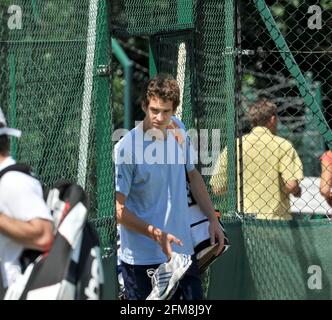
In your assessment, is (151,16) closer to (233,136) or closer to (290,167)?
(233,136)

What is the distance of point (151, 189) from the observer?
6.24 metres

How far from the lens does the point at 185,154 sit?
21.4 ft

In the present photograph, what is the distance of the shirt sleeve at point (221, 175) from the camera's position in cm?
764

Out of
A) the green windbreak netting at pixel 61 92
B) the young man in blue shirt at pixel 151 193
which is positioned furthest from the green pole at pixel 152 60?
the green windbreak netting at pixel 61 92

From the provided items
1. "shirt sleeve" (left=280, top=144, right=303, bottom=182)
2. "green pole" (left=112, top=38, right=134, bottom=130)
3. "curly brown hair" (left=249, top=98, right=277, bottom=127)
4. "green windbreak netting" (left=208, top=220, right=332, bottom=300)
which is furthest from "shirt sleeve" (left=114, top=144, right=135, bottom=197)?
"green pole" (left=112, top=38, right=134, bottom=130)

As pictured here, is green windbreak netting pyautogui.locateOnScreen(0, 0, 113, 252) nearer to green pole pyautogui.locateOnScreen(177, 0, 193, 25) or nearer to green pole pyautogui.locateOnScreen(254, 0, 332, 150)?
green pole pyautogui.locateOnScreen(177, 0, 193, 25)

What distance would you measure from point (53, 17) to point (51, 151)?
73cm

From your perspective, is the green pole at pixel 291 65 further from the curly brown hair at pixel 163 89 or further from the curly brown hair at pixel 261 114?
the curly brown hair at pixel 163 89

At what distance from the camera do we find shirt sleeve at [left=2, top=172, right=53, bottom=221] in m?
4.33

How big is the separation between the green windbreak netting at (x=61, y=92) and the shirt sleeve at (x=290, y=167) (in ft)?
7.11

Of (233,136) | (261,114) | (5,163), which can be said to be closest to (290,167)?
(261,114)

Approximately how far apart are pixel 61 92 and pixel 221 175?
2082 millimetres

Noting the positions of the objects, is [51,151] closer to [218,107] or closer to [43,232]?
[43,232]

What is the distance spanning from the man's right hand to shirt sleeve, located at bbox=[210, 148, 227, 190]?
64.2 inches
